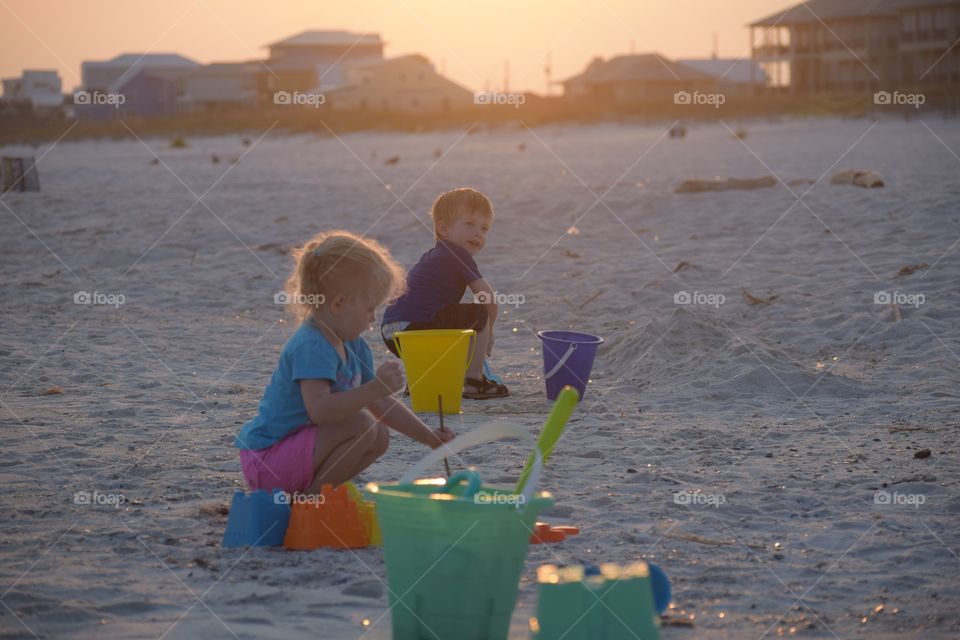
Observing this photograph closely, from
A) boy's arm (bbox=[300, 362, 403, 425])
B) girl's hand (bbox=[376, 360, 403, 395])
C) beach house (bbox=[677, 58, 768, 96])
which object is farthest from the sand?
beach house (bbox=[677, 58, 768, 96])

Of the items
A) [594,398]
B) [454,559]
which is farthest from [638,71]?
[454,559]

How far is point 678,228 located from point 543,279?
2.14 m

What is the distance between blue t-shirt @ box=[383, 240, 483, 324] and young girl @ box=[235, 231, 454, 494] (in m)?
1.91

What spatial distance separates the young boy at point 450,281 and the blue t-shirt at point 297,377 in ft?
6.18

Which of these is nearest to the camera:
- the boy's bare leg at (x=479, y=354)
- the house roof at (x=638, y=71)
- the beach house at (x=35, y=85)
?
the boy's bare leg at (x=479, y=354)

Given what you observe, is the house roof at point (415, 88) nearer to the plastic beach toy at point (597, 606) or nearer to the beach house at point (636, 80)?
the beach house at point (636, 80)

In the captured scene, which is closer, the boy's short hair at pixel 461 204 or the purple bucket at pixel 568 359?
the purple bucket at pixel 568 359

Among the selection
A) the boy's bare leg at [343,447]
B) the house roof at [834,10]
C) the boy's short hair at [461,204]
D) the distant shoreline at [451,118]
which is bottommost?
the boy's bare leg at [343,447]

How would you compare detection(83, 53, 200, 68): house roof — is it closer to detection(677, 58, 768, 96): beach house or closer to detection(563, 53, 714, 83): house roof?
detection(563, 53, 714, 83): house roof

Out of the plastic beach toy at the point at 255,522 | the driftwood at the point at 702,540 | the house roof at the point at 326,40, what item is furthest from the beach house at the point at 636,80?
the plastic beach toy at the point at 255,522

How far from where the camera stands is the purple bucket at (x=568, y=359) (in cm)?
548

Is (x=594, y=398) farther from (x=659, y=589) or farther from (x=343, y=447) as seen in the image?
(x=659, y=589)

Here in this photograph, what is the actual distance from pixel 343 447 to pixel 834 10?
149 ft

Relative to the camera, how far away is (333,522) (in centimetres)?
346
